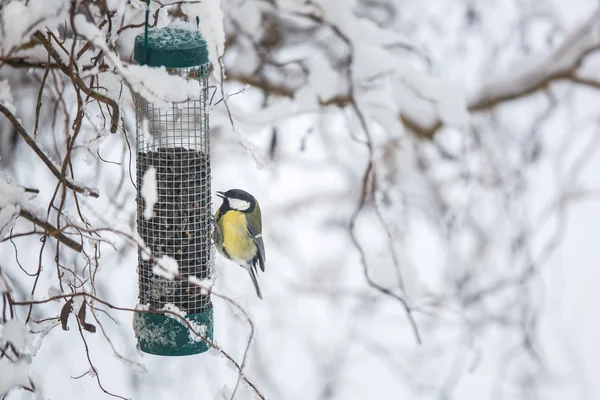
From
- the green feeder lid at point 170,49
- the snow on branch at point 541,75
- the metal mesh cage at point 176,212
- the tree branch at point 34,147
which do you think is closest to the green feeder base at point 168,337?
the metal mesh cage at point 176,212

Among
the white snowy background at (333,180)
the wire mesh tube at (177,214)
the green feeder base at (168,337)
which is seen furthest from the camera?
the wire mesh tube at (177,214)

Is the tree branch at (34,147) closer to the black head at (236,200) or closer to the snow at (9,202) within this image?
the snow at (9,202)

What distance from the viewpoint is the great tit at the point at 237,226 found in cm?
278

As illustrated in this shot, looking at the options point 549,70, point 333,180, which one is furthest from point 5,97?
point 333,180

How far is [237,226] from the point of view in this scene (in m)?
2.79

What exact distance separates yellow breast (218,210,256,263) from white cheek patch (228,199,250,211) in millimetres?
16

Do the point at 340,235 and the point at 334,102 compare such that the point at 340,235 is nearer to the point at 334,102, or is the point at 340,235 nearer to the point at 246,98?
the point at 246,98

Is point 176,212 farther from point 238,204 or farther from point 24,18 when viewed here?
point 24,18

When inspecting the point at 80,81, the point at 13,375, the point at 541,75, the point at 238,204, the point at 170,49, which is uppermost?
the point at 541,75

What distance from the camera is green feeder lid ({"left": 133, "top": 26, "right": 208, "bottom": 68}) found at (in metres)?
2.18

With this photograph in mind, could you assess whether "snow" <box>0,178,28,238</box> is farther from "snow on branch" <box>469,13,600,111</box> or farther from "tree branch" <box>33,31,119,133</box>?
"snow on branch" <box>469,13,600,111</box>

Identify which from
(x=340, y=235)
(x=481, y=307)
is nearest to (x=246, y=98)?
(x=340, y=235)

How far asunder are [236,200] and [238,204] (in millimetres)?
16

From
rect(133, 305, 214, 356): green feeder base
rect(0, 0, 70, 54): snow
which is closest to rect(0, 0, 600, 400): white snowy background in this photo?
rect(0, 0, 70, 54): snow
